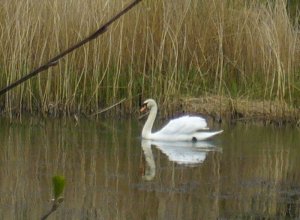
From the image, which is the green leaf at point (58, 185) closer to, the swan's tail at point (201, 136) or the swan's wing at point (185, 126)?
the swan's tail at point (201, 136)

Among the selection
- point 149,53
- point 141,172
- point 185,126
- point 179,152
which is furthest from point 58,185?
point 149,53

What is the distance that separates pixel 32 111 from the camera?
44.7 ft

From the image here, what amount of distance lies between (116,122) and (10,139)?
2068mm

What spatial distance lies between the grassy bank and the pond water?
0.51 meters

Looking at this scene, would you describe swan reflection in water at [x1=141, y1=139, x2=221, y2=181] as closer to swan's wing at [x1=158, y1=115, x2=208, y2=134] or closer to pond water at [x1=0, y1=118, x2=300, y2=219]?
pond water at [x1=0, y1=118, x2=300, y2=219]

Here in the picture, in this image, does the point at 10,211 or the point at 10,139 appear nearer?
the point at 10,211

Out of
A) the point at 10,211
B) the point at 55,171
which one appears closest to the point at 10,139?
the point at 55,171

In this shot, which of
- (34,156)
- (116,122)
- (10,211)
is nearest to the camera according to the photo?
(10,211)

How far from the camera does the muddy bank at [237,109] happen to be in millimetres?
13516

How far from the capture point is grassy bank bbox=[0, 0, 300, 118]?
13.5 m

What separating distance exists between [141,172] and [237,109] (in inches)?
165

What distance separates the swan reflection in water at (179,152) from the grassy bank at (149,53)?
6.30 ft

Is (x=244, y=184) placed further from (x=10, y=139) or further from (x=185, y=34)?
(x=185, y=34)

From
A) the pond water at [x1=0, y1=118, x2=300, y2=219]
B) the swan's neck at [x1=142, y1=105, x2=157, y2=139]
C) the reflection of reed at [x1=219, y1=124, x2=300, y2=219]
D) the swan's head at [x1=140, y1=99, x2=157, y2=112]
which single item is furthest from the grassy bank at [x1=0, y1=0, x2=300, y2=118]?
the reflection of reed at [x1=219, y1=124, x2=300, y2=219]
